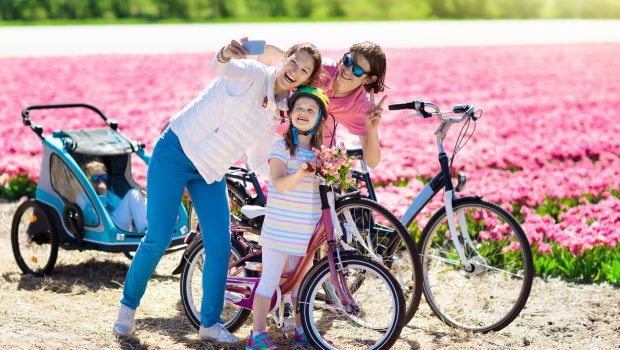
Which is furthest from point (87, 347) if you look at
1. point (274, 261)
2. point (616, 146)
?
point (616, 146)

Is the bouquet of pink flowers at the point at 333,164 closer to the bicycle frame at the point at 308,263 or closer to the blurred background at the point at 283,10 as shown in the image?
the bicycle frame at the point at 308,263

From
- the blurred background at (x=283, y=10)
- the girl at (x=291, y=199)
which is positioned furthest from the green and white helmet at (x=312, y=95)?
the blurred background at (x=283, y=10)

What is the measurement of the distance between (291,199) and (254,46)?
0.74 metres

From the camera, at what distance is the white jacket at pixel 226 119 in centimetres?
457

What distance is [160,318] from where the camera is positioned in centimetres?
550

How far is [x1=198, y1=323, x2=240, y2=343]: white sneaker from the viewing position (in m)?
4.92

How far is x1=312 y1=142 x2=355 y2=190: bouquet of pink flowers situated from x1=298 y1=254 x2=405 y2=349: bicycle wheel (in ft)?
1.19

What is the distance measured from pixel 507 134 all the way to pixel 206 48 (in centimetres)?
1414

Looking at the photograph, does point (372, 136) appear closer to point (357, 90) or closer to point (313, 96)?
point (357, 90)

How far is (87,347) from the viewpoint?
4.81 meters

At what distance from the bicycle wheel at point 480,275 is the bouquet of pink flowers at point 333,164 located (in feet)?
3.09

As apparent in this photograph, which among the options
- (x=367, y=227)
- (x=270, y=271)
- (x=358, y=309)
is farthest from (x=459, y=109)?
(x=270, y=271)

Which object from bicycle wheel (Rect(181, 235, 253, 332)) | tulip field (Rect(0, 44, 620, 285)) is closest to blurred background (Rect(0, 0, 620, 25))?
tulip field (Rect(0, 44, 620, 285))

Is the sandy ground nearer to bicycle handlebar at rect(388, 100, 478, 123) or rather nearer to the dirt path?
the dirt path
